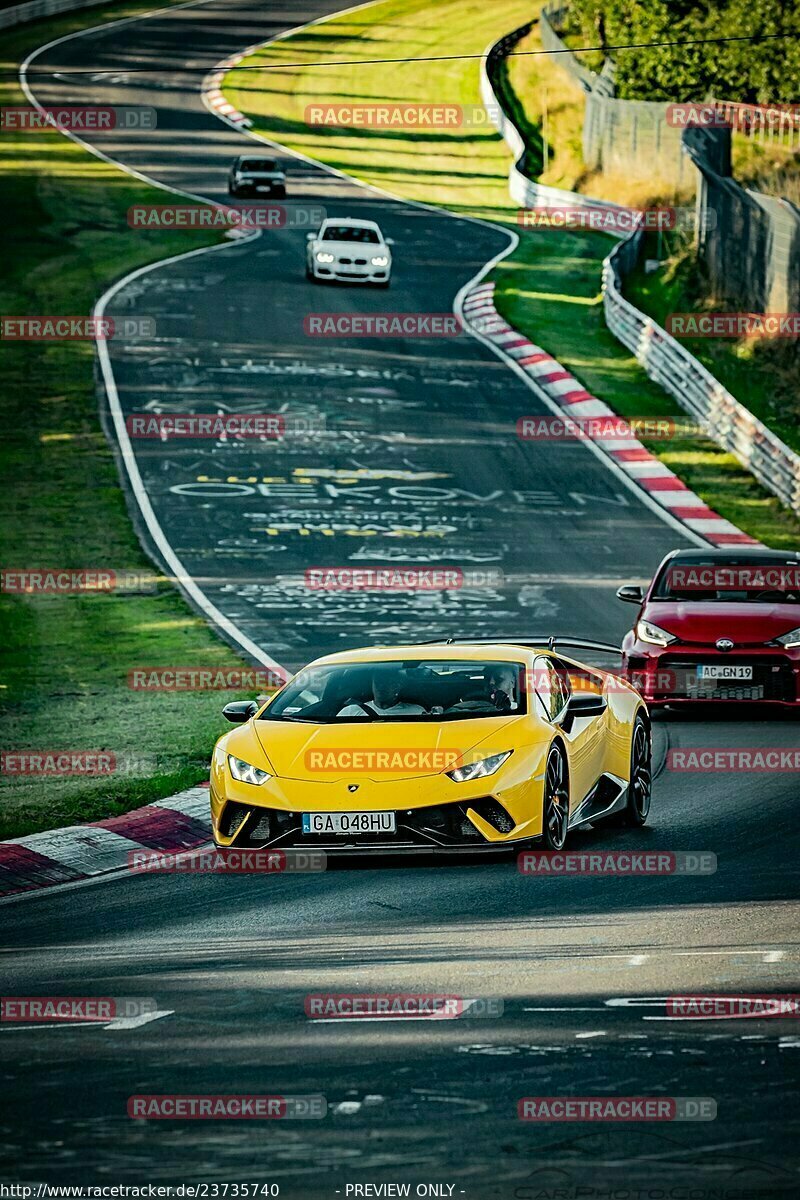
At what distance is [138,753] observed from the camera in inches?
605

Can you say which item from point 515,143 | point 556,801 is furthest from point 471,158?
point 556,801

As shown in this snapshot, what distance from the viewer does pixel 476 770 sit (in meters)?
11.1

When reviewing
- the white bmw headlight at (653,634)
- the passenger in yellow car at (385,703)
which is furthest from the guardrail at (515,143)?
the passenger in yellow car at (385,703)

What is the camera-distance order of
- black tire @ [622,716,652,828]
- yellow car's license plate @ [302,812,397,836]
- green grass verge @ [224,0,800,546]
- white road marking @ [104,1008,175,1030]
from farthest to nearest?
green grass verge @ [224,0,800,546], black tire @ [622,716,652,828], yellow car's license plate @ [302,812,397,836], white road marking @ [104,1008,175,1030]

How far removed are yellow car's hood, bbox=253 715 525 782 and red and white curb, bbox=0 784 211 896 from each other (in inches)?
47.1

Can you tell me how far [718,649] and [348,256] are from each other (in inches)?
1131

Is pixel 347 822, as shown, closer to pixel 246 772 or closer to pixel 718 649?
pixel 246 772

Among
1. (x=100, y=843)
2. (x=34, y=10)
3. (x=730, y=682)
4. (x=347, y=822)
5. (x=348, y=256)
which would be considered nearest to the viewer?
(x=347, y=822)

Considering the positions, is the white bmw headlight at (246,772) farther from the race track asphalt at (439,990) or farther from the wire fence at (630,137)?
the wire fence at (630,137)

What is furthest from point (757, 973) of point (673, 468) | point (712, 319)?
point (712, 319)

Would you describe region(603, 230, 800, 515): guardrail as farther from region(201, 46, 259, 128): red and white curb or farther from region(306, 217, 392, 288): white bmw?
region(201, 46, 259, 128): red and white curb

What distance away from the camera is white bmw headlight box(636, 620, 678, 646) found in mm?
17984

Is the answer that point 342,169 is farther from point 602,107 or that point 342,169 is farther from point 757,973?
point 757,973

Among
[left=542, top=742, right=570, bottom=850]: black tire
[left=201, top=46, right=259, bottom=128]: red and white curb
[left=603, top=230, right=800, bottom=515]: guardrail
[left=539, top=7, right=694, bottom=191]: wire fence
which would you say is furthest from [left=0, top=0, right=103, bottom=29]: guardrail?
[left=542, top=742, right=570, bottom=850]: black tire
